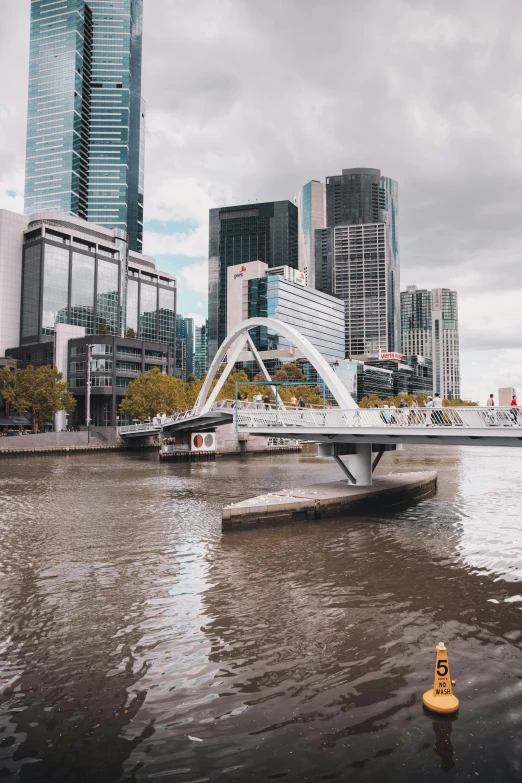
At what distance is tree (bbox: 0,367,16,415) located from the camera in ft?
273

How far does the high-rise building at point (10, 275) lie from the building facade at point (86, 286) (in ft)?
4.62

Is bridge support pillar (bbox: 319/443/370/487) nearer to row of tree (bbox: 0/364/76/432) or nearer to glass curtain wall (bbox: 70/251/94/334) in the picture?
row of tree (bbox: 0/364/76/432)

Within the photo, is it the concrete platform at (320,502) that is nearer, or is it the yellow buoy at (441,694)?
the yellow buoy at (441,694)

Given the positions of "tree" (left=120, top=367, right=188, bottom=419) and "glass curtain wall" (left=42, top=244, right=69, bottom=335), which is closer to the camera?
"tree" (left=120, top=367, right=188, bottom=419)

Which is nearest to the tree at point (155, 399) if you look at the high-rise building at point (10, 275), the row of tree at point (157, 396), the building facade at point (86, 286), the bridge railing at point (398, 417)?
the row of tree at point (157, 396)

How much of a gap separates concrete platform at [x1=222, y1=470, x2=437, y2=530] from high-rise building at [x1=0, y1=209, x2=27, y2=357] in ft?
355

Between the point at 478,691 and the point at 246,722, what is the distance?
4.11 metres

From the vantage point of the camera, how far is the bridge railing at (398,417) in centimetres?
2294

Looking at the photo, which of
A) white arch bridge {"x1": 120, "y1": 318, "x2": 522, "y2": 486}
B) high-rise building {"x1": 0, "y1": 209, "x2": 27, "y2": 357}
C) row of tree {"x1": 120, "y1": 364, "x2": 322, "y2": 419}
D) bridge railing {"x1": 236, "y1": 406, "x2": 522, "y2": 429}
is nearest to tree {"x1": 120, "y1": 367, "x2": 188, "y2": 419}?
row of tree {"x1": 120, "y1": 364, "x2": 322, "y2": 419}

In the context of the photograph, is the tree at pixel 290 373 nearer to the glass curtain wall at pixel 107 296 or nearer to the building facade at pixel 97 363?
the glass curtain wall at pixel 107 296

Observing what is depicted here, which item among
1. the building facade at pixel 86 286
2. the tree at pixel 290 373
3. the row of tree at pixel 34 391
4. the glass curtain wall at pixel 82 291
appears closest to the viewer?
the row of tree at pixel 34 391

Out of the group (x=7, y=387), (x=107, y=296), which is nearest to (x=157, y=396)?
(x=7, y=387)

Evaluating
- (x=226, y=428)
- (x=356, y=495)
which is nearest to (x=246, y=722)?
(x=356, y=495)

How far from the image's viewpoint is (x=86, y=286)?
407ft
